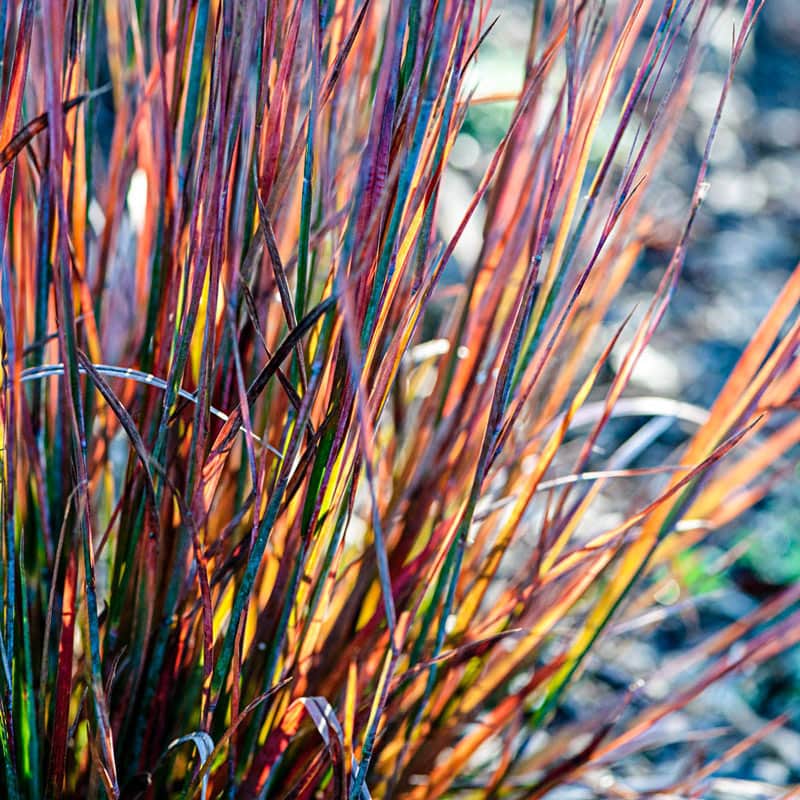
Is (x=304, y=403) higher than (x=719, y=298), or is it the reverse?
(x=304, y=403)

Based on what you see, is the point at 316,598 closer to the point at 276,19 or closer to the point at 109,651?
the point at 109,651

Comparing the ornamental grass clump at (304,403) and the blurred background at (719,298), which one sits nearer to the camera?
the ornamental grass clump at (304,403)

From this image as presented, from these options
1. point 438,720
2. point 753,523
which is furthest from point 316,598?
point 753,523

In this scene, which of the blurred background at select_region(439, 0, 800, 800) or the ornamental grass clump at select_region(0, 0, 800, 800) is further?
the blurred background at select_region(439, 0, 800, 800)

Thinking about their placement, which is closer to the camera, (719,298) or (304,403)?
(304,403)
